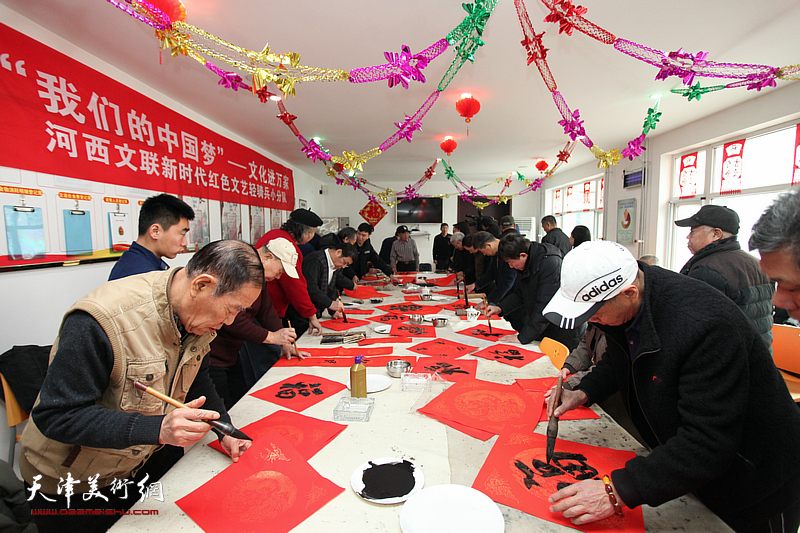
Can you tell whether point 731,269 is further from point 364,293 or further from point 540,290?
point 364,293

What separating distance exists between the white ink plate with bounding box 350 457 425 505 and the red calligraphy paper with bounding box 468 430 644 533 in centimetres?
17

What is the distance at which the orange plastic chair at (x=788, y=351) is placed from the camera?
7.82ft

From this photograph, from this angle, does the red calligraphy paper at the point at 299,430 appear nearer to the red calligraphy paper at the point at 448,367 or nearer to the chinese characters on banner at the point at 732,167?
the red calligraphy paper at the point at 448,367

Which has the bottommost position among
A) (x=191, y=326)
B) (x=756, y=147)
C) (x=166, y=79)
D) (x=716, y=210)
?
(x=191, y=326)

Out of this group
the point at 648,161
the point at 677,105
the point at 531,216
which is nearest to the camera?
the point at 677,105

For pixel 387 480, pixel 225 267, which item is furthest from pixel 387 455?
pixel 225 267

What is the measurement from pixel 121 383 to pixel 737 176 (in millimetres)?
6143

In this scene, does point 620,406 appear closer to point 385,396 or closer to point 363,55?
point 385,396

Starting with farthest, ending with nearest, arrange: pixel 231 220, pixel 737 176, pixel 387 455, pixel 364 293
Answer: pixel 231 220, pixel 737 176, pixel 364 293, pixel 387 455

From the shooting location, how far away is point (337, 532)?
33.0 inches

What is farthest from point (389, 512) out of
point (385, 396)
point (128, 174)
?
point (128, 174)

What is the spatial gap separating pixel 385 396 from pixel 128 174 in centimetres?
290

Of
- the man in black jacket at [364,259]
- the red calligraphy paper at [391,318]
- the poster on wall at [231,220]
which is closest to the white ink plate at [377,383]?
the red calligraphy paper at [391,318]

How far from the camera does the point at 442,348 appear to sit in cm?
221
